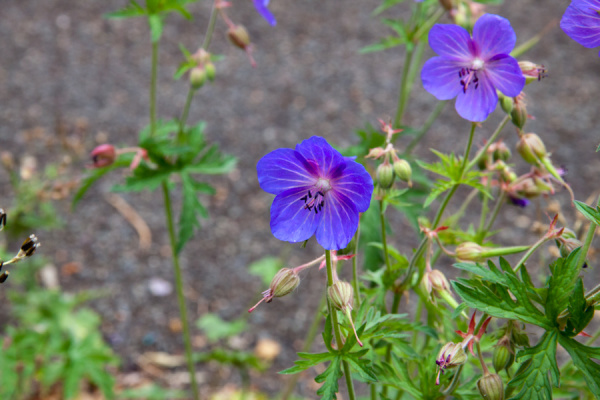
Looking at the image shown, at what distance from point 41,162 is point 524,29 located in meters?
3.32

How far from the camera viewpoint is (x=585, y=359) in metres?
0.83

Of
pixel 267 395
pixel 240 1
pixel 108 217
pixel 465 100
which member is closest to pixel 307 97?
pixel 240 1

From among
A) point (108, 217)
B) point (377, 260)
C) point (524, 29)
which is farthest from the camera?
point (524, 29)

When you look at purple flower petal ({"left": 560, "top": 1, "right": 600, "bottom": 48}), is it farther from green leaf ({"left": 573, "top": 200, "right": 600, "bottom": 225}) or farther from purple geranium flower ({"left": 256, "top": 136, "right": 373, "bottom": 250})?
purple geranium flower ({"left": 256, "top": 136, "right": 373, "bottom": 250})

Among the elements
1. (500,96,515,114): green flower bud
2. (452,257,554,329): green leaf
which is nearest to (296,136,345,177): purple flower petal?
(452,257,554,329): green leaf

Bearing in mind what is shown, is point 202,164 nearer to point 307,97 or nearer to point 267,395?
point 267,395

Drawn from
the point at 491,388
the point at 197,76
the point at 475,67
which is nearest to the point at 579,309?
the point at 491,388

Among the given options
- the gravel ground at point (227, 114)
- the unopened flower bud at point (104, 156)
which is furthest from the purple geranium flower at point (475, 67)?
the gravel ground at point (227, 114)

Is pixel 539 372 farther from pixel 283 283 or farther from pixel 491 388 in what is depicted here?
pixel 283 283

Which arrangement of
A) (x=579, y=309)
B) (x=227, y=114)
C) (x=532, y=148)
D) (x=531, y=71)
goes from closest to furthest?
(x=579, y=309) < (x=531, y=71) < (x=532, y=148) < (x=227, y=114)

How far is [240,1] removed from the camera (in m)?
4.39

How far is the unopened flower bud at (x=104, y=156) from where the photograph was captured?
1.48 metres

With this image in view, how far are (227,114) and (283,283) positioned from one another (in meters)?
2.81

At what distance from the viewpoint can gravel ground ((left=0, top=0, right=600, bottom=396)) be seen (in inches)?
105
